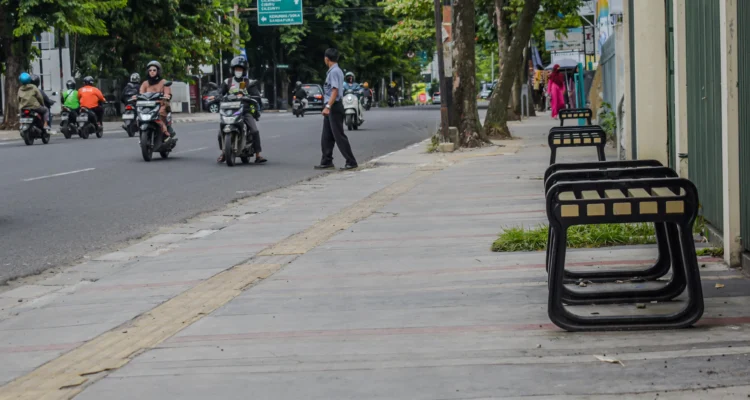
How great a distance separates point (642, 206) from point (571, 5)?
113 feet

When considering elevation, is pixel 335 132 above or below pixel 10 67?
below

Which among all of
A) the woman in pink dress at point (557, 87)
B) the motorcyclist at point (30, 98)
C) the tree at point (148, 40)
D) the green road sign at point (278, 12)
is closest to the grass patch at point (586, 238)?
the motorcyclist at point (30, 98)

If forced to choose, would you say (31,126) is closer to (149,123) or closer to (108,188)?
(149,123)

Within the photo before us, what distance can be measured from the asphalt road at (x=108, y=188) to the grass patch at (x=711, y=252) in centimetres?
449

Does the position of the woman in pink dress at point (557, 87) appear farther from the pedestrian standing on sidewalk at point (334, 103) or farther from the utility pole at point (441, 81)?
the pedestrian standing on sidewalk at point (334, 103)

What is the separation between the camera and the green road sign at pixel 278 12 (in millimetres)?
55781

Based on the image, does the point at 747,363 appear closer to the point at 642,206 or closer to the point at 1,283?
the point at 642,206

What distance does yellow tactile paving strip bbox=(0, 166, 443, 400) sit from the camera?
4.67 metres

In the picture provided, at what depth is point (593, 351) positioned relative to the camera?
16.0 feet

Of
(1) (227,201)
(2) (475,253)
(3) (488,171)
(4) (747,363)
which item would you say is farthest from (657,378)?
(3) (488,171)

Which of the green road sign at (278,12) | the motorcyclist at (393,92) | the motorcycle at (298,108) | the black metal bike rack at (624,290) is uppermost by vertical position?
the green road sign at (278,12)

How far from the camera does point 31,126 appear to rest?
26.7 m

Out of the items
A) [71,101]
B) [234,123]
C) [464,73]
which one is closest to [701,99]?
[234,123]

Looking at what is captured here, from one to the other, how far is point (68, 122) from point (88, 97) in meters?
0.84
